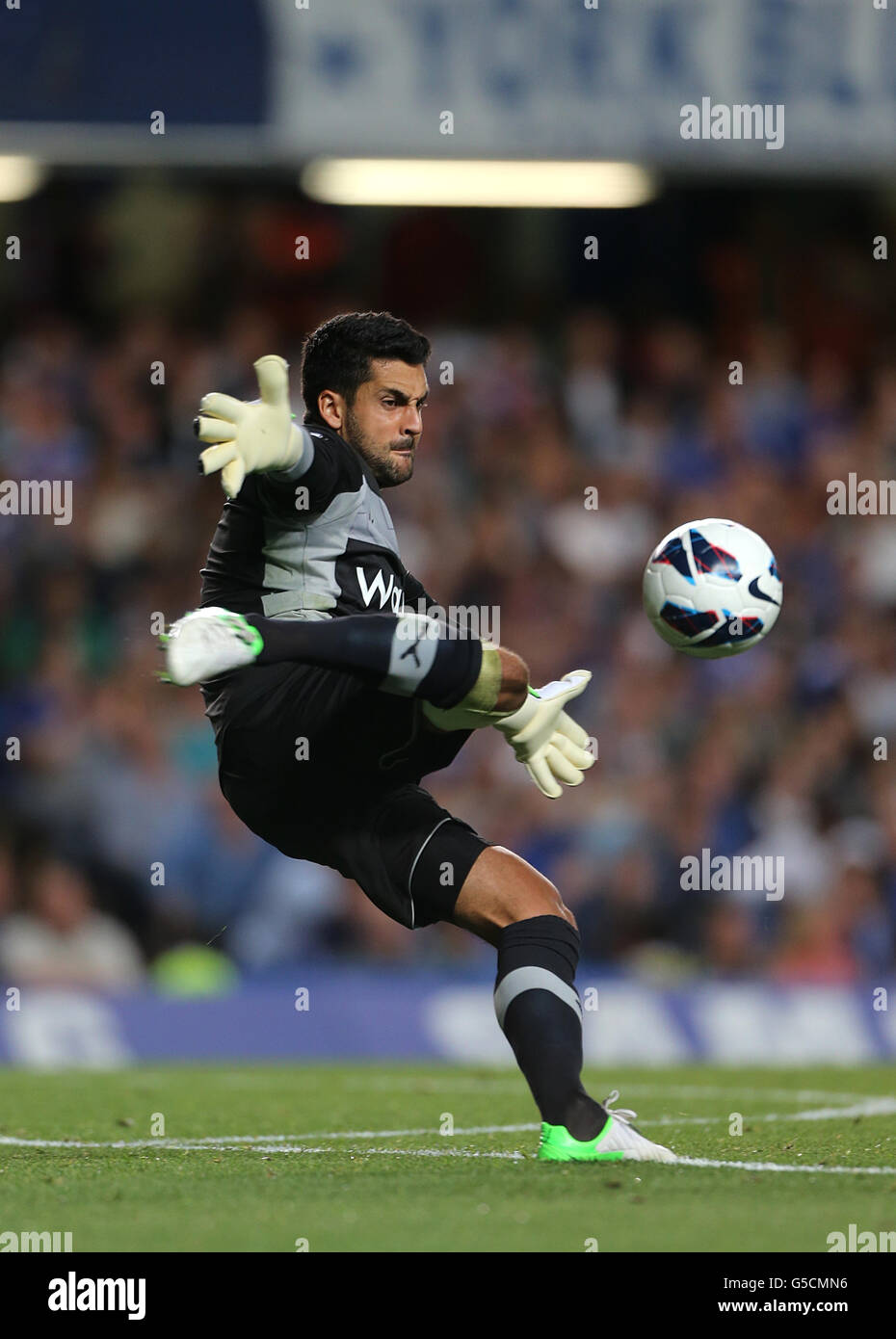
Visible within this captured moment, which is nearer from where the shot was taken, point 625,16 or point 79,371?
point 625,16

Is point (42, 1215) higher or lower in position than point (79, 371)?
lower

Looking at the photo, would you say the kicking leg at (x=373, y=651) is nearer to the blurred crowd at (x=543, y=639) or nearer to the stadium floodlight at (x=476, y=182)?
the blurred crowd at (x=543, y=639)

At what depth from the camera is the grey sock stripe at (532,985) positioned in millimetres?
4992

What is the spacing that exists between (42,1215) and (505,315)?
1114cm

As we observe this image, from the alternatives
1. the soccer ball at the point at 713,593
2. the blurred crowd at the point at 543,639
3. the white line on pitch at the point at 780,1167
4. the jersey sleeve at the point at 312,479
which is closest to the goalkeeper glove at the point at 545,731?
the soccer ball at the point at 713,593

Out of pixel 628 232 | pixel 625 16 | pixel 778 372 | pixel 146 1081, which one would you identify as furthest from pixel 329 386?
pixel 628 232

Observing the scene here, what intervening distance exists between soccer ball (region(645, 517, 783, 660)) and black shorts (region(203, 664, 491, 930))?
0.74 metres

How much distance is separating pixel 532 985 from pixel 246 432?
156 centimetres

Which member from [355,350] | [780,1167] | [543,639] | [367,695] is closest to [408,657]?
[367,695]

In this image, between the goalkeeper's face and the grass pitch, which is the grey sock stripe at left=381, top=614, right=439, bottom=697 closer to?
the goalkeeper's face

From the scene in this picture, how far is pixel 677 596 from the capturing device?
5637 millimetres

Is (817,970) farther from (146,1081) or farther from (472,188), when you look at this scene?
(472,188)

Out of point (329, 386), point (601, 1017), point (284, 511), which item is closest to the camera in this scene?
point (284, 511)

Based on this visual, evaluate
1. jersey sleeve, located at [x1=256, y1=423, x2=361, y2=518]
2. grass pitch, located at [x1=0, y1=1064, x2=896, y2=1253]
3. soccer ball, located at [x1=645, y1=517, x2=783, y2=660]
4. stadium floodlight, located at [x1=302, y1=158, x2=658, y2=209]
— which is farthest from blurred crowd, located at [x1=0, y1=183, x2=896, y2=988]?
jersey sleeve, located at [x1=256, y1=423, x2=361, y2=518]
